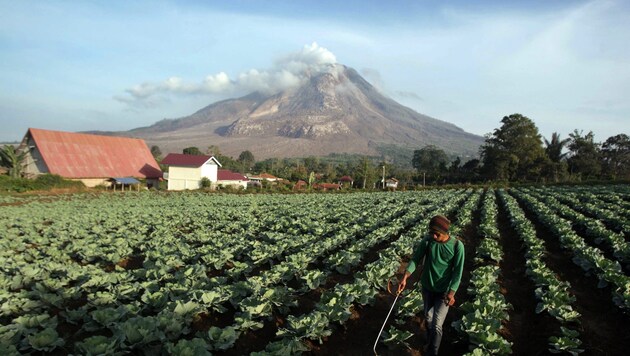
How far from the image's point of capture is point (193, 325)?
5801 millimetres

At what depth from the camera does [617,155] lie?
64.2 metres

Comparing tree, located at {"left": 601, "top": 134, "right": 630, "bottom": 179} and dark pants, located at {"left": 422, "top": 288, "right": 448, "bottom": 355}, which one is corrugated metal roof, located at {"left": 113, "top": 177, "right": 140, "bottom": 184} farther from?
tree, located at {"left": 601, "top": 134, "right": 630, "bottom": 179}

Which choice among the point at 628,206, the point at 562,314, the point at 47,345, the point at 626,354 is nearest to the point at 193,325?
the point at 47,345

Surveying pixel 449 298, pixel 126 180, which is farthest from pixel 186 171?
pixel 449 298

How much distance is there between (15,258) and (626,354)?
40.3ft

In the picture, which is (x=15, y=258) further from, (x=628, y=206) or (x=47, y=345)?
(x=628, y=206)

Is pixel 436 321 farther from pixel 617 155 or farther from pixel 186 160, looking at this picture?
pixel 617 155

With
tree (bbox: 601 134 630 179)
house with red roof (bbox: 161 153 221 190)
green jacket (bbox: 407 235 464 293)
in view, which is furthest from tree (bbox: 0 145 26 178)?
tree (bbox: 601 134 630 179)

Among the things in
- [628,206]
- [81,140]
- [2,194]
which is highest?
[81,140]

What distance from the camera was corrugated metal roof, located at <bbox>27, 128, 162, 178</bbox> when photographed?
1613 inches

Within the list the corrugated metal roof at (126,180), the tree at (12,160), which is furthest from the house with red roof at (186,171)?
the tree at (12,160)

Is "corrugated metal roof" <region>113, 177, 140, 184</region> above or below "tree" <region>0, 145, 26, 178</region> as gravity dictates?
below

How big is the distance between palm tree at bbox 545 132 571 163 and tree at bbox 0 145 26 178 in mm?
77097

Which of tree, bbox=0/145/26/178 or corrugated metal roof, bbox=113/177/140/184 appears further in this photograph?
corrugated metal roof, bbox=113/177/140/184
